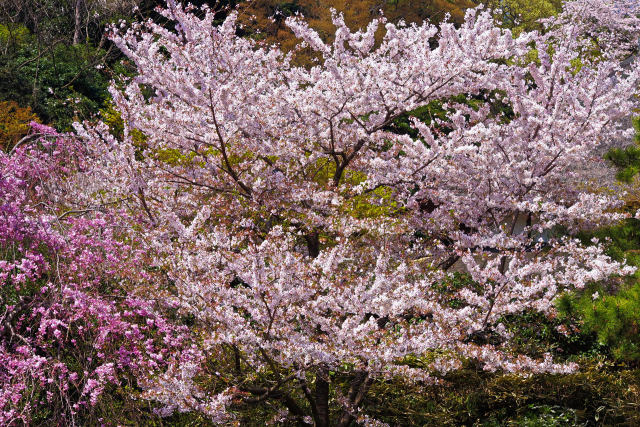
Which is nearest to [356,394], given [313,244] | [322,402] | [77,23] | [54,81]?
[322,402]

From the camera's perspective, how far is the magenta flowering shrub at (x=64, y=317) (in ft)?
13.2

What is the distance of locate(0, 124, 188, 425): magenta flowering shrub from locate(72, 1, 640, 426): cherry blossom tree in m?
0.47

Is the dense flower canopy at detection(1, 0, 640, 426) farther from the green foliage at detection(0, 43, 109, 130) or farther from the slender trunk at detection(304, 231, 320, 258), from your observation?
the green foliage at detection(0, 43, 109, 130)

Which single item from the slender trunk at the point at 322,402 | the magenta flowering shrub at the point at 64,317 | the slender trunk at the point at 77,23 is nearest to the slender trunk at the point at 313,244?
the slender trunk at the point at 322,402

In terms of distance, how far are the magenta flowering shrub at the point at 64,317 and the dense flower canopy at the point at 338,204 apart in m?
0.43

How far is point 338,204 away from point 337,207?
127 millimetres

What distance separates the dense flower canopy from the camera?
3.46m

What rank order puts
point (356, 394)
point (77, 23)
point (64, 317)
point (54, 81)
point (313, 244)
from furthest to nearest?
point (77, 23)
point (54, 81)
point (313, 244)
point (64, 317)
point (356, 394)

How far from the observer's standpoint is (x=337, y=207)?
4.44 metres

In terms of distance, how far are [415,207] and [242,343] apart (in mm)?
2498

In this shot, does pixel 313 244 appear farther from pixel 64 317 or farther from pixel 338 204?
pixel 64 317

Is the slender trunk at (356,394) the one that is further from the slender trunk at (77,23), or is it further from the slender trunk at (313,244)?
the slender trunk at (77,23)

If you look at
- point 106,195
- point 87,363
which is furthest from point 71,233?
point 87,363

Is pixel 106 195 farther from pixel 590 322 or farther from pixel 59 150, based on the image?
pixel 590 322
